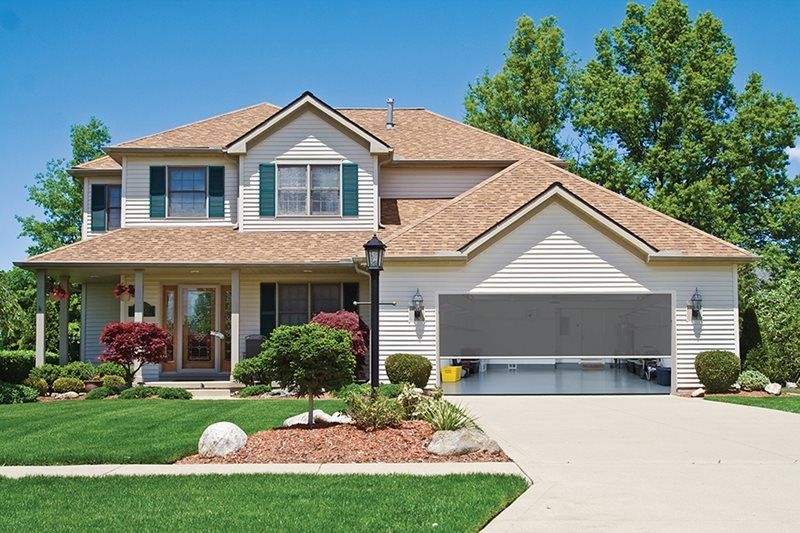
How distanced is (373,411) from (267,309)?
12.1 m

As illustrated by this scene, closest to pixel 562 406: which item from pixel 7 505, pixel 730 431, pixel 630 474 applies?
pixel 730 431

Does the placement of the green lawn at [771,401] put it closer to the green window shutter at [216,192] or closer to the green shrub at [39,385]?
the green window shutter at [216,192]

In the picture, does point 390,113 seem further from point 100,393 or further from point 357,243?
point 100,393

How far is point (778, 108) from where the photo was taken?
31.2m

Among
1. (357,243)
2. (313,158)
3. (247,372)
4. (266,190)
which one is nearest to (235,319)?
(247,372)

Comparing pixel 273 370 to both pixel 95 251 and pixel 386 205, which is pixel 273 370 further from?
pixel 386 205

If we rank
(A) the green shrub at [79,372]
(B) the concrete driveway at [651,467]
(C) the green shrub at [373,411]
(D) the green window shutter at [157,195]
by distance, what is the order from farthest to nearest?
(D) the green window shutter at [157,195] < (A) the green shrub at [79,372] < (C) the green shrub at [373,411] < (B) the concrete driveway at [651,467]

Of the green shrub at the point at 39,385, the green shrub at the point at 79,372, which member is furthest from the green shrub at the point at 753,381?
the green shrub at the point at 39,385

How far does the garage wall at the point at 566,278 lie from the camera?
20203 mm

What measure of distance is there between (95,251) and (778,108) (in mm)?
24684

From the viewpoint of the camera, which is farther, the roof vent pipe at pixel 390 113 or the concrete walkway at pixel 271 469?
the roof vent pipe at pixel 390 113

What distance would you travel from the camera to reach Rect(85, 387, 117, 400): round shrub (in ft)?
61.7

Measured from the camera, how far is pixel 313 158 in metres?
23.3

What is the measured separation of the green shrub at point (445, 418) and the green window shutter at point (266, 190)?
12244mm
